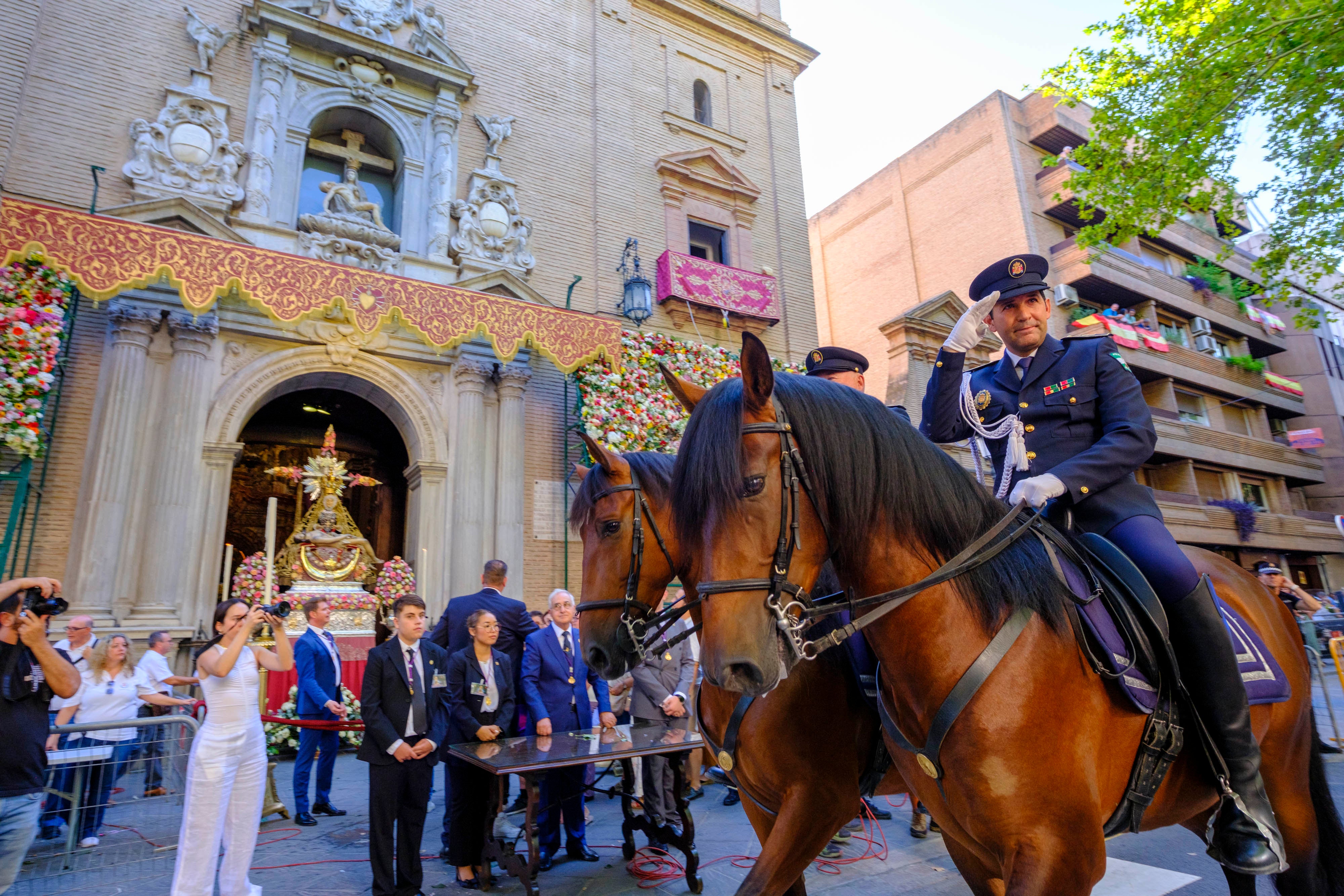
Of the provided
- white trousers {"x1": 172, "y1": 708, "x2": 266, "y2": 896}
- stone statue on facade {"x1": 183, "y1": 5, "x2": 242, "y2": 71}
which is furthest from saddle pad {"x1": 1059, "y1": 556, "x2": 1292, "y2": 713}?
stone statue on facade {"x1": 183, "y1": 5, "x2": 242, "y2": 71}

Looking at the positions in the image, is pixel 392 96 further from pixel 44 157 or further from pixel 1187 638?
pixel 1187 638

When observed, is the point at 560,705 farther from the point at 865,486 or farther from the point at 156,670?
the point at 865,486

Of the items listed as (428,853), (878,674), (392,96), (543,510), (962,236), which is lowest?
(428,853)

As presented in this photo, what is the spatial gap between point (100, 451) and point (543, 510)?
5858 millimetres

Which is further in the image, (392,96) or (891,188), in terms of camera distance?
(891,188)

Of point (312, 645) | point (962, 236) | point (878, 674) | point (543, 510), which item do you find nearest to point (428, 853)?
point (312, 645)

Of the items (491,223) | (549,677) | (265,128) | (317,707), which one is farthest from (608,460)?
(265,128)

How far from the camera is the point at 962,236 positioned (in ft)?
79.2

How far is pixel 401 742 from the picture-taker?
4.89 m

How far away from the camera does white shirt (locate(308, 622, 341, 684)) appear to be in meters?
7.08

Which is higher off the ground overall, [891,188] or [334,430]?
[891,188]

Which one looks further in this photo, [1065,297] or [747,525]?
[1065,297]

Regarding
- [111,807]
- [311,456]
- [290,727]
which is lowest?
[111,807]

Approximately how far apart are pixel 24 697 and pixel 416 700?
7.20 ft
